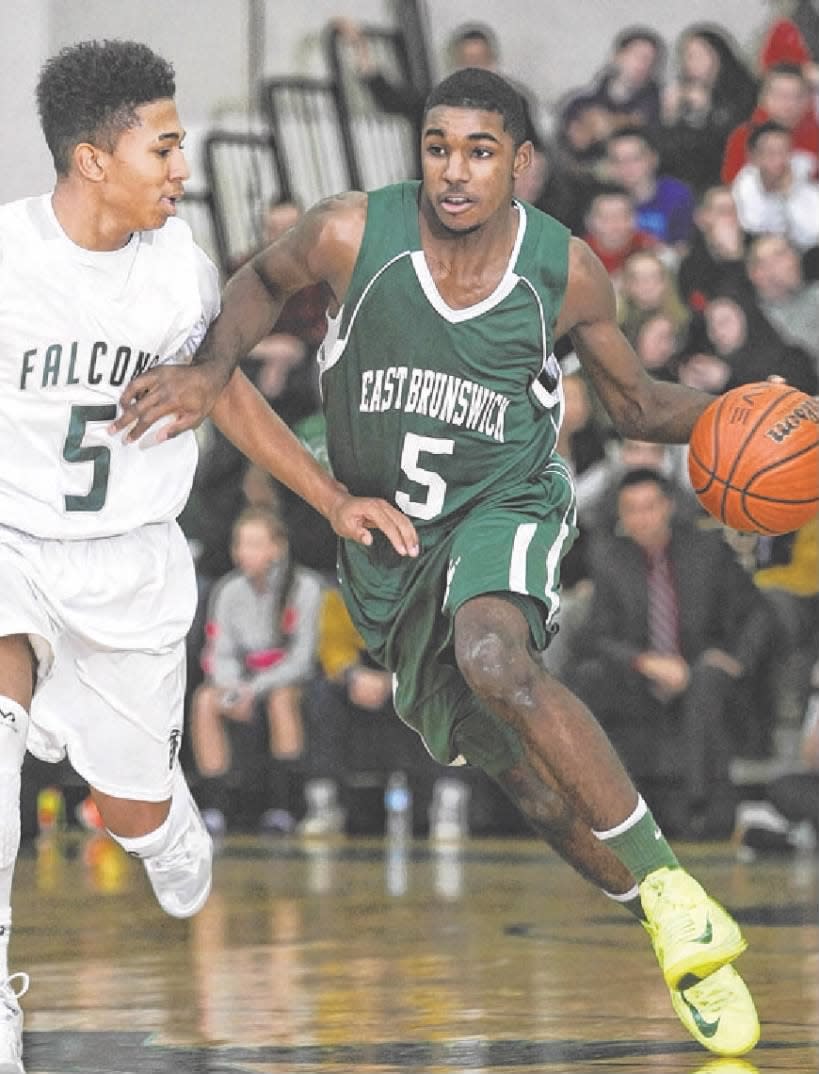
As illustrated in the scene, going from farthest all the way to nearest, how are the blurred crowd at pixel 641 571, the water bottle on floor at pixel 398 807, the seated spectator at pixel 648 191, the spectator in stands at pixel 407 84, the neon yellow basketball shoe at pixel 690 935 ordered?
the spectator in stands at pixel 407 84 < the seated spectator at pixel 648 191 < the water bottle on floor at pixel 398 807 < the blurred crowd at pixel 641 571 < the neon yellow basketball shoe at pixel 690 935

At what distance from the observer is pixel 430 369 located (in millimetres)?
5070

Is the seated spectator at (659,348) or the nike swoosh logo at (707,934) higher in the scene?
the seated spectator at (659,348)

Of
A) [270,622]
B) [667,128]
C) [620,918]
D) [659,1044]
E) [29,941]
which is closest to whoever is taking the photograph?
[659,1044]

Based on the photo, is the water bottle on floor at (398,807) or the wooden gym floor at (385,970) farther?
the water bottle on floor at (398,807)

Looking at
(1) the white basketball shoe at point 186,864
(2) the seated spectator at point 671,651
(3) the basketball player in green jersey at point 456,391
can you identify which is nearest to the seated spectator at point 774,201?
(2) the seated spectator at point 671,651

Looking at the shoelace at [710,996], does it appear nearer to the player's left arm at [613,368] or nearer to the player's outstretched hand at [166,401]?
the player's left arm at [613,368]

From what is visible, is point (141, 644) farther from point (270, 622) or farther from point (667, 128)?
point (667, 128)

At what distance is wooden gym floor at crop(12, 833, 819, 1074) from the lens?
4.52 meters

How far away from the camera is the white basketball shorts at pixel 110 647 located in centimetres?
469

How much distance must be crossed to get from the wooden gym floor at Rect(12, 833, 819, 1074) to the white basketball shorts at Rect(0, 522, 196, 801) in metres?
0.55

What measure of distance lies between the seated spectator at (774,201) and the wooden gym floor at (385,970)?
10.3ft

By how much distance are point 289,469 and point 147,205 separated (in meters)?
0.68

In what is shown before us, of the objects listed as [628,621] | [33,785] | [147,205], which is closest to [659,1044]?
[147,205]

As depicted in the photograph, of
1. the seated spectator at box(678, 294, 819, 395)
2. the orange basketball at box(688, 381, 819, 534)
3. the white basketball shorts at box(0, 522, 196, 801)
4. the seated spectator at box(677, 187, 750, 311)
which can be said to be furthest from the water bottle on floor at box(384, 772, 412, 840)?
the white basketball shorts at box(0, 522, 196, 801)
